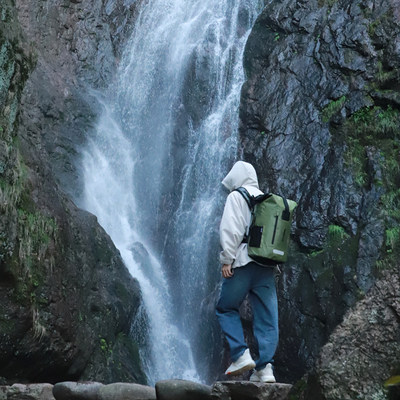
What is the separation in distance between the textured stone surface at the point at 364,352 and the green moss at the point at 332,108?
35.2ft

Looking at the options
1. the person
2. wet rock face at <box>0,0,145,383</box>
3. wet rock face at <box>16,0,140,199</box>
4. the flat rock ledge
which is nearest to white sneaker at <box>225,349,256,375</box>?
the person

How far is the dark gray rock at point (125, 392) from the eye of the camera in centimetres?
449

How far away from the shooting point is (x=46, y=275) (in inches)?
328

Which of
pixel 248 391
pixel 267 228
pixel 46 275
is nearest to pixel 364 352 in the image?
pixel 248 391

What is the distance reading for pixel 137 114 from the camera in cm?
1688

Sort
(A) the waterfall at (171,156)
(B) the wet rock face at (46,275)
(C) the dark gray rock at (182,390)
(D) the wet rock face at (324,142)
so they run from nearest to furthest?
(C) the dark gray rock at (182,390), (B) the wet rock face at (46,275), (D) the wet rock face at (324,142), (A) the waterfall at (171,156)

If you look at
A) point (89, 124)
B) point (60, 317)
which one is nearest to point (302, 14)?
point (89, 124)

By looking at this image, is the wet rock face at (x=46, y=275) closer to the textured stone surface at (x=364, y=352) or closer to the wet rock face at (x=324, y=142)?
the wet rock face at (x=324, y=142)

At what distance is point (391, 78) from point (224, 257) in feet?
33.0

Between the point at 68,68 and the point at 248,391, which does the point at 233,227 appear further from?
the point at 68,68

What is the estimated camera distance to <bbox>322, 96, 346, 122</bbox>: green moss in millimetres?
13461

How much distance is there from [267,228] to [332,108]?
945 cm

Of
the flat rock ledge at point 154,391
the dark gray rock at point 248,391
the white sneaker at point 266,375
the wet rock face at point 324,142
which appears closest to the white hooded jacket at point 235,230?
the white sneaker at point 266,375

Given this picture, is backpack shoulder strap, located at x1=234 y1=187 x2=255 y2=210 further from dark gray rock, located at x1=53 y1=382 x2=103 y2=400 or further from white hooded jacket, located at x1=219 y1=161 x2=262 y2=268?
dark gray rock, located at x1=53 y1=382 x2=103 y2=400
